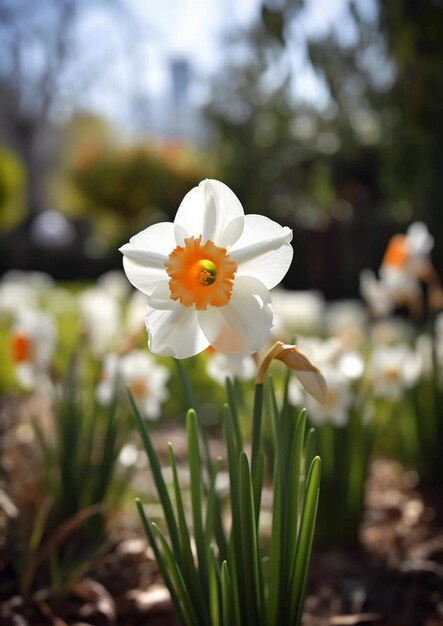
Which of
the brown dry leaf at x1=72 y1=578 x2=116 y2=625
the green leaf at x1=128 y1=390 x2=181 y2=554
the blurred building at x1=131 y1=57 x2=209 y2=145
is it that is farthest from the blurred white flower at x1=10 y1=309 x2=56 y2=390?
the blurred building at x1=131 y1=57 x2=209 y2=145

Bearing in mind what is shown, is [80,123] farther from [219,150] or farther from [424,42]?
[424,42]

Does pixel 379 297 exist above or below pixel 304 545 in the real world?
above

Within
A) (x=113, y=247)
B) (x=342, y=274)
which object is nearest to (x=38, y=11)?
(x=113, y=247)

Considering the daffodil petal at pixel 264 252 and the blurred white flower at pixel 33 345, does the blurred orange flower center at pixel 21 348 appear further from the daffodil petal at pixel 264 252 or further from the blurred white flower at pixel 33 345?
the daffodil petal at pixel 264 252

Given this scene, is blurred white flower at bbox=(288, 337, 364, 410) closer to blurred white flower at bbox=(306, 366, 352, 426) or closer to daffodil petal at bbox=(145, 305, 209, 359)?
blurred white flower at bbox=(306, 366, 352, 426)

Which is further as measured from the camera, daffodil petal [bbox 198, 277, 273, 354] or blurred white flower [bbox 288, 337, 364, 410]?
blurred white flower [bbox 288, 337, 364, 410]

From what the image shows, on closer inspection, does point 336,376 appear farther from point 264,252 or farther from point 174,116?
point 174,116

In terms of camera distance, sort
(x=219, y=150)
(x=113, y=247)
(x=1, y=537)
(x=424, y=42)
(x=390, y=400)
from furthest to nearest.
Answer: (x=113, y=247)
(x=219, y=150)
(x=424, y=42)
(x=390, y=400)
(x=1, y=537)

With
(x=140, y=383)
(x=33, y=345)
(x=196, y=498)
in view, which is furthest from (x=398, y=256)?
(x=196, y=498)
